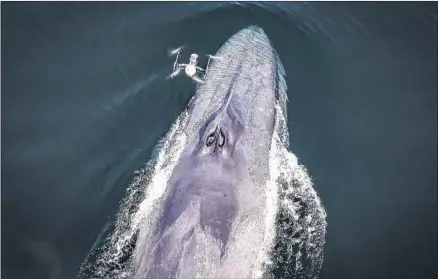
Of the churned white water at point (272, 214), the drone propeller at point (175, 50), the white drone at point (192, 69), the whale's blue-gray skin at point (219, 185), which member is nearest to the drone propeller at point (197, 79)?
the white drone at point (192, 69)

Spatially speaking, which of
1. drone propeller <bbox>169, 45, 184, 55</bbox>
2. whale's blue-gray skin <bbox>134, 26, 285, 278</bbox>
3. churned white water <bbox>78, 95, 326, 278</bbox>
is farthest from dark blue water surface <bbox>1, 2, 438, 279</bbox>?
whale's blue-gray skin <bbox>134, 26, 285, 278</bbox>

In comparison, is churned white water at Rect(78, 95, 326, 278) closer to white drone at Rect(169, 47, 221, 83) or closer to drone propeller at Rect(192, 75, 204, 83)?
drone propeller at Rect(192, 75, 204, 83)

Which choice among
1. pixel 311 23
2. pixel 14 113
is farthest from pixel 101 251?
pixel 311 23

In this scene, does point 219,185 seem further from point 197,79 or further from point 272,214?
point 197,79

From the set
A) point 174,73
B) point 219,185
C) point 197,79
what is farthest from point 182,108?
point 219,185

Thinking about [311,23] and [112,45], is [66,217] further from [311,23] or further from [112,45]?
[311,23]

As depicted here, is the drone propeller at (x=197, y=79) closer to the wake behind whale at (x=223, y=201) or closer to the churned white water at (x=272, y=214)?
the wake behind whale at (x=223, y=201)
